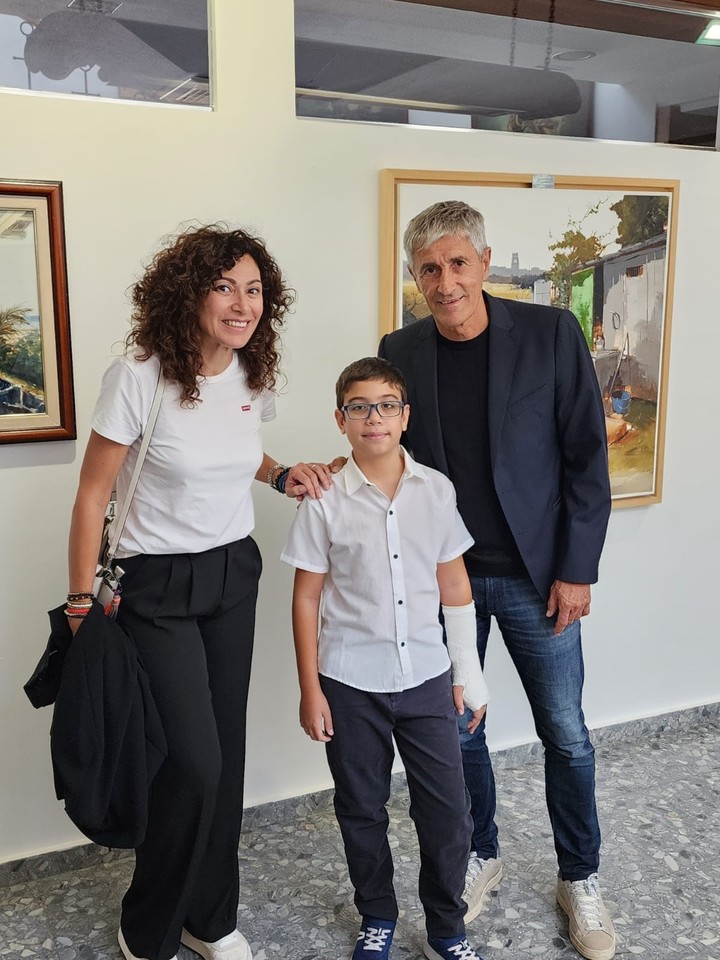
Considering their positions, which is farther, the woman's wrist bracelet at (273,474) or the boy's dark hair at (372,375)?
the woman's wrist bracelet at (273,474)

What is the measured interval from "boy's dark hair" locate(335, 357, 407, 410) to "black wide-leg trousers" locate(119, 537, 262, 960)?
404 mm

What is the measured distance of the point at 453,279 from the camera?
1909 millimetres

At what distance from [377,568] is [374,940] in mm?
833

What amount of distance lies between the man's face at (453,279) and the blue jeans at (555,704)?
0.59 metres

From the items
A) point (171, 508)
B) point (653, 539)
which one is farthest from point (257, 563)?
point (653, 539)

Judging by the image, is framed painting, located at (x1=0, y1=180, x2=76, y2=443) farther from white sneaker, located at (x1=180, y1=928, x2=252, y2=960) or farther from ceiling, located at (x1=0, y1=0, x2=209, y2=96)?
white sneaker, located at (x1=180, y1=928, x2=252, y2=960)

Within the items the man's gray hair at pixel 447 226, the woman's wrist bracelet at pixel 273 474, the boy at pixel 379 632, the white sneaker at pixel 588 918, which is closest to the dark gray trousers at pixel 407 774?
the boy at pixel 379 632

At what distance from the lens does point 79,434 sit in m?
2.25

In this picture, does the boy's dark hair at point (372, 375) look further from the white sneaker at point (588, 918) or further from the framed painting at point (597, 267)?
the white sneaker at point (588, 918)

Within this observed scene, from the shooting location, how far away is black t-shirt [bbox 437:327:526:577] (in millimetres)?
1988

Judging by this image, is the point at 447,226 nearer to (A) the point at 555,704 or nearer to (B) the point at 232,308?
(B) the point at 232,308

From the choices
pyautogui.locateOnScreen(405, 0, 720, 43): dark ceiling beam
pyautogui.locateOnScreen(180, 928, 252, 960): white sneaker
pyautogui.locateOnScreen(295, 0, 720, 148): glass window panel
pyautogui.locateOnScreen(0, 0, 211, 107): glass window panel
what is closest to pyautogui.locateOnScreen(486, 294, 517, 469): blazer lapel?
pyautogui.locateOnScreen(295, 0, 720, 148): glass window panel

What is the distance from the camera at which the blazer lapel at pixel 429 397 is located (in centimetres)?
199

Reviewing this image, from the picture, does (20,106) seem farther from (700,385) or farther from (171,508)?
(700,385)
